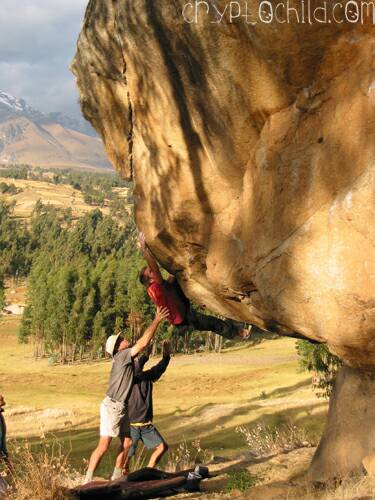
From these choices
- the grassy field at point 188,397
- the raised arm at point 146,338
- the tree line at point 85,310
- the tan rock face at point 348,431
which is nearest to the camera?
the raised arm at point 146,338

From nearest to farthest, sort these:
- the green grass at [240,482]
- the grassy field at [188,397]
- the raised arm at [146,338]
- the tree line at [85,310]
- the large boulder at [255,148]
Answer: the large boulder at [255,148] → the raised arm at [146,338] → the green grass at [240,482] → the grassy field at [188,397] → the tree line at [85,310]

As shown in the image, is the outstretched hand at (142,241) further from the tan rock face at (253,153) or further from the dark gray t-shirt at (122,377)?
the dark gray t-shirt at (122,377)

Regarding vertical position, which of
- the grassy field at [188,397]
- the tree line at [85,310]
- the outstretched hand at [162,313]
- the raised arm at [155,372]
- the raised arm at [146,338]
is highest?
the outstretched hand at [162,313]

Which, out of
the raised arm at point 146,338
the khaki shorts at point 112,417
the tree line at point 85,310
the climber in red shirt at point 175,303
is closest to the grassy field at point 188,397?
the tree line at point 85,310

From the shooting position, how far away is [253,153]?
7992mm

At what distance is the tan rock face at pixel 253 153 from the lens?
6.49m

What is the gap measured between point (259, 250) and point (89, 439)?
28739 mm

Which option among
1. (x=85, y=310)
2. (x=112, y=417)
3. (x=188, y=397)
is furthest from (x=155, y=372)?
(x=85, y=310)

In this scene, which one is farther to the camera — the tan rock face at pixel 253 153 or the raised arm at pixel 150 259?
the raised arm at pixel 150 259

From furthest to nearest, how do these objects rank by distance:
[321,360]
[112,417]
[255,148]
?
[321,360] → [112,417] → [255,148]

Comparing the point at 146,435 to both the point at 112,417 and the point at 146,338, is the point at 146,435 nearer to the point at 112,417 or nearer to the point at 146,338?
the point at 112,417

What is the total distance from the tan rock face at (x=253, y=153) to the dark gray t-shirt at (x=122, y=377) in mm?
1833

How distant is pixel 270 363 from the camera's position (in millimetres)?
66812

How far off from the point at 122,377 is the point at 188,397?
42943 mm
